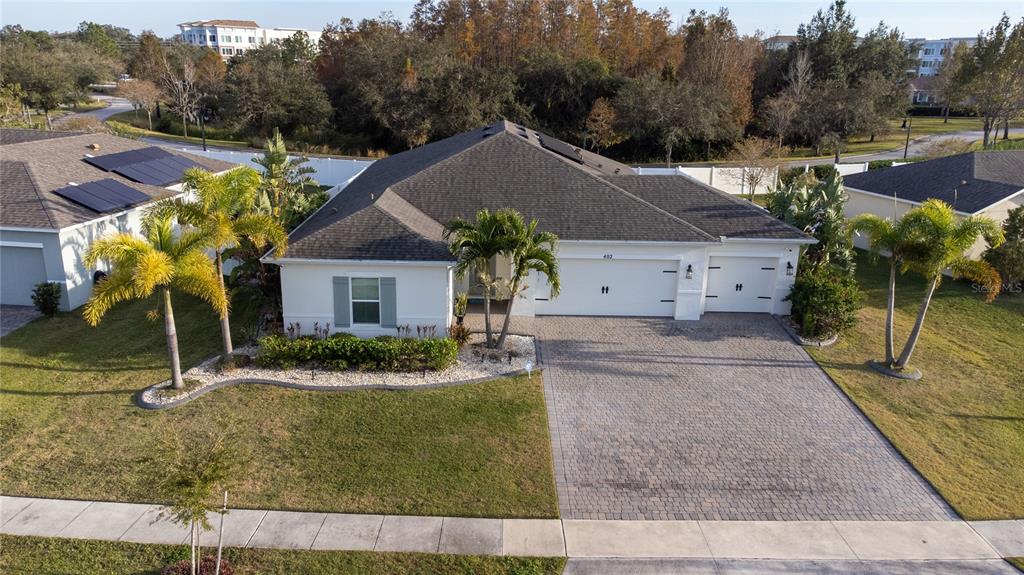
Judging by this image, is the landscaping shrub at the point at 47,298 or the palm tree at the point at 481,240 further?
the landscaping shrub at the point at 47,298

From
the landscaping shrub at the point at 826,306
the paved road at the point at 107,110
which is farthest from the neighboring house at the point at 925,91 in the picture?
the paved road at the point at 107,110

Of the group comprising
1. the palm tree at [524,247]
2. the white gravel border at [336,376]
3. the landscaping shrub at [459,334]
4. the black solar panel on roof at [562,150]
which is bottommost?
the white gravel border at [336,376]

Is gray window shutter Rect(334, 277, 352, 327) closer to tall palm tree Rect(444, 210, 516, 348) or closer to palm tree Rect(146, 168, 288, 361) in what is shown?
palm tree Rect(146, 168, 288, 361)

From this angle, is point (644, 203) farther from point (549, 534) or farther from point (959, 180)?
point (959, 180)

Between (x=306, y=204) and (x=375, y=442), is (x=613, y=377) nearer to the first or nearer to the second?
(x=375, y=442)

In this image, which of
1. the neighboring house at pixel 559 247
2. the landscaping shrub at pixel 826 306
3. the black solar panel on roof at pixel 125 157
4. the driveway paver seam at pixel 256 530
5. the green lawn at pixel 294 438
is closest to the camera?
the driveway paver seam at pixel 256 530

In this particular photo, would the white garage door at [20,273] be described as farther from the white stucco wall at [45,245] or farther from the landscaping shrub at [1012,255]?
the landscaping shrub at [1012,255]

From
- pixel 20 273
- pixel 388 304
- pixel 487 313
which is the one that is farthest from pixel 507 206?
pixel 20 273

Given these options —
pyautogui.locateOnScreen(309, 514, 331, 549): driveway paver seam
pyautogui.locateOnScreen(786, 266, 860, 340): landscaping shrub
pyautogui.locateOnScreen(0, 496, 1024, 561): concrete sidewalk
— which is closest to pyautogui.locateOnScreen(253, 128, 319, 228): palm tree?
pyautogui.locateOnScreen(0, 496, 1024, 561): concrete sidewalk
